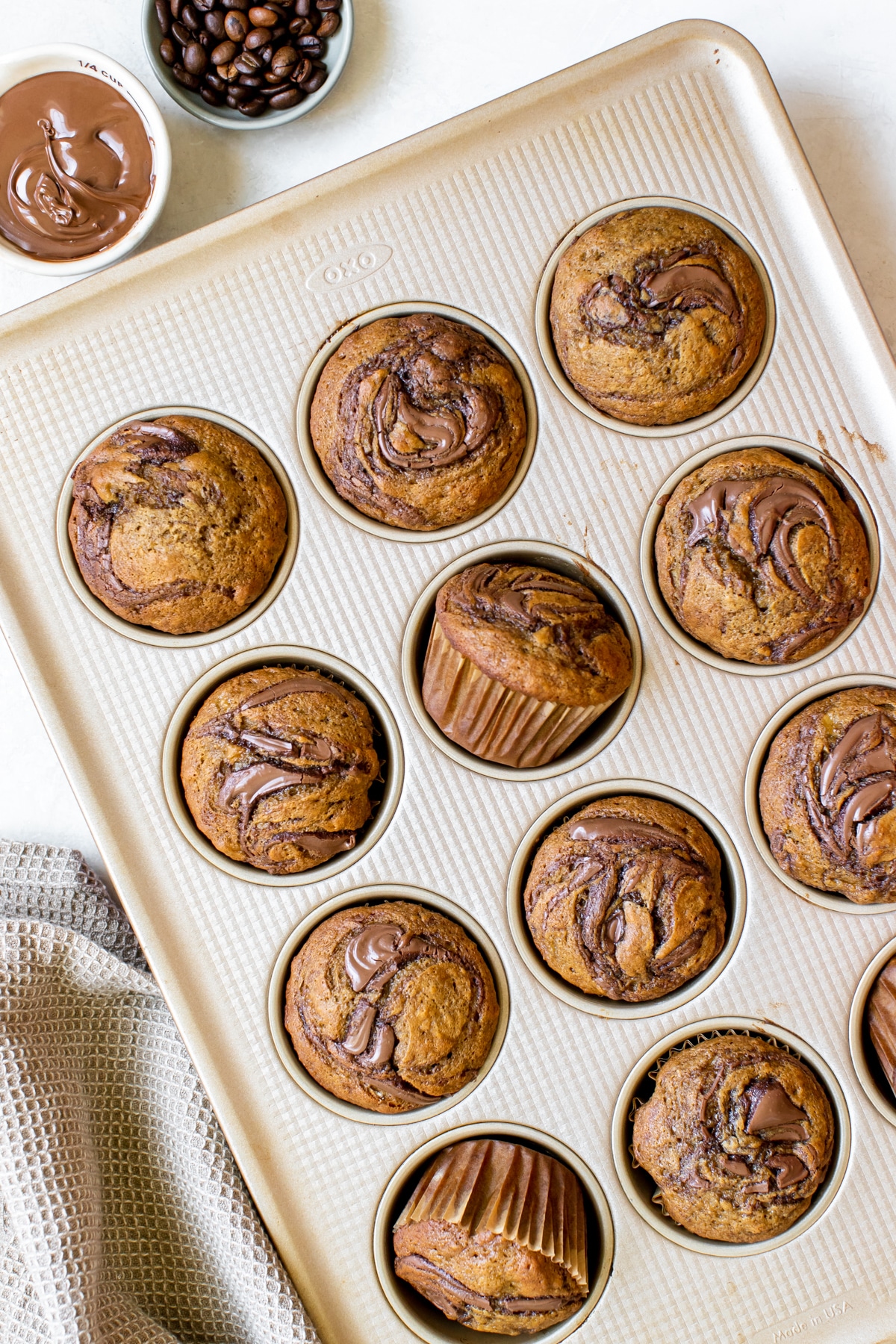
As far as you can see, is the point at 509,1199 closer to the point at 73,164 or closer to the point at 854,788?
the point at 854,788

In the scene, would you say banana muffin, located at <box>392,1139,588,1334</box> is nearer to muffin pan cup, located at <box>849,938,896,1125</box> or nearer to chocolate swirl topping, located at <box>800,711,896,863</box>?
muffin pan cup, located at <box>849,938,896,1125</box>

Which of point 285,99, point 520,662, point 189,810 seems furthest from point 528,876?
point 285,99

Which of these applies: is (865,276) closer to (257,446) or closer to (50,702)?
(257,446)

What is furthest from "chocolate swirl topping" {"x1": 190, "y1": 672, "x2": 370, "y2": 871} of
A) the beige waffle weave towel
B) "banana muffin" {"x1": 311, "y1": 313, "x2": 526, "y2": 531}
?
the beige waffle weave towel

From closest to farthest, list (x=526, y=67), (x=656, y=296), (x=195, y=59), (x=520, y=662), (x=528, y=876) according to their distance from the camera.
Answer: (x=520, y=662) < (x=656, y=296) < (x=528, y=876) < (x=195, y=59) < (x=526, y=67)

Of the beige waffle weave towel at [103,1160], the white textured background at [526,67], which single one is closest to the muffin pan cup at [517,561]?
the beige waffle weave towel at [103,1160]

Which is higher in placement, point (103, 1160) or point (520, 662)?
point (520, 662)
